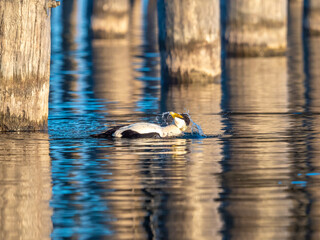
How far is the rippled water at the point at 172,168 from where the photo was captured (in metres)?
5.67

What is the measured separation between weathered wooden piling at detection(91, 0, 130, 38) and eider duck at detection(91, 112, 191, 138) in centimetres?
1745

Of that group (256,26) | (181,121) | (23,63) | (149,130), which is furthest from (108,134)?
(256,26)

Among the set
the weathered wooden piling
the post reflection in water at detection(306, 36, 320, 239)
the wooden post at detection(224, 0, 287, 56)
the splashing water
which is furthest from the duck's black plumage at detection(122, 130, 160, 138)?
the weathered wooden piling

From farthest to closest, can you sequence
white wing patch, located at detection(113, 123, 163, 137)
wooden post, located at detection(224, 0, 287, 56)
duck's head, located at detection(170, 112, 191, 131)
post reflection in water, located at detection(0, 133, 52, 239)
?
1. wooden post, located at detection(224, 0, 287, 56)
2. duck's head, located at detection(170, 112, 191, 131)
3. white wing patch, located at detection(113, 123, 163, 137)
4. post reflection in water, located at detection(0, 133, 52, 239)

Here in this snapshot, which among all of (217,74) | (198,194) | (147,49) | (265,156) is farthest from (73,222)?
(147,49)

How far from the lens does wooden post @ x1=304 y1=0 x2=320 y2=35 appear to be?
956 inches

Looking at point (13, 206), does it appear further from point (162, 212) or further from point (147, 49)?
point (147, 49)

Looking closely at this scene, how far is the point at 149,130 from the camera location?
9.05 metres

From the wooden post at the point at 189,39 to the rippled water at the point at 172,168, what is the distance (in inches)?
12.1

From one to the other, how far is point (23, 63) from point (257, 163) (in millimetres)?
3064

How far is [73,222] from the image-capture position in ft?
18.9

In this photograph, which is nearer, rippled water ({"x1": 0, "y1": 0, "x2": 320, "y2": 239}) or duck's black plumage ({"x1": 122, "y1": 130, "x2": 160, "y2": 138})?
rippled water ({"x1": 0, "y1": 0, "x2": 320, "y2": 239})

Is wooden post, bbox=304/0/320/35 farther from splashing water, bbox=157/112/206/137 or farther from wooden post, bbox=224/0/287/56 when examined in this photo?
splashing water, bbox=157/112/206/137

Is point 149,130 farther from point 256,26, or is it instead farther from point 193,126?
point 256,26
